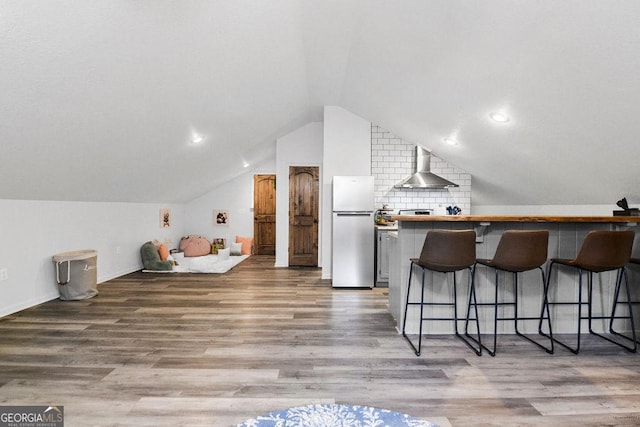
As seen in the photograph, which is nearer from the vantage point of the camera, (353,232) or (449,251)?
(449,251)

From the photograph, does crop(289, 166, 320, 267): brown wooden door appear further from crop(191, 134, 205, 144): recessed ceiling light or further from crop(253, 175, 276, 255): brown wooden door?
crop(191, 134, 205, 144): recessed ceiling light

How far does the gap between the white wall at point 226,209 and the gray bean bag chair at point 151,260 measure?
2516 millimetres

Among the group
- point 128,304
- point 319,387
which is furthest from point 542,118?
point 128,304

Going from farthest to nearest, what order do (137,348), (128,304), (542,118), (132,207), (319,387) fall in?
(132,207) < (128,304) < (542,118) < (137,348) < (319,387)

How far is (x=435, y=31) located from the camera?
2.96 meters

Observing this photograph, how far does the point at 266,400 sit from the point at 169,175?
4.49 m

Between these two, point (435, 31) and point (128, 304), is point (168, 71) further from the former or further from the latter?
point (128, 304)

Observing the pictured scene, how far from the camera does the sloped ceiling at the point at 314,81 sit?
2258 millimetres

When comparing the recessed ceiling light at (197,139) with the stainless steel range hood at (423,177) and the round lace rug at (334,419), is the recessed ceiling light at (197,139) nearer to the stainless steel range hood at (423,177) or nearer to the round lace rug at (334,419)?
the stainless steel range hood at (423,177)

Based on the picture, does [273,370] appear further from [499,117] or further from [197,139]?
[197,139]

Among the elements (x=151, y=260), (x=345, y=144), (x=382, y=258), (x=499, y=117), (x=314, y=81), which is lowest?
(x=151, y=260)

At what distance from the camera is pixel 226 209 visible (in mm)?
8969

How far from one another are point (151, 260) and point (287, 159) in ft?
10.4

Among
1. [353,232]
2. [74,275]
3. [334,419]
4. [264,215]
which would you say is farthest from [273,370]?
[264,215]
